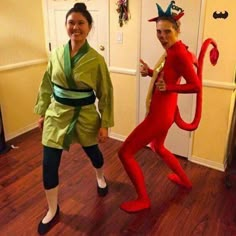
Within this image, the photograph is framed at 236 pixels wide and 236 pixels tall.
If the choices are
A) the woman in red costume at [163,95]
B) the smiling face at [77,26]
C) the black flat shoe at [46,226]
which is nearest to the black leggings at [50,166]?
the black flat shoe at [46,226]

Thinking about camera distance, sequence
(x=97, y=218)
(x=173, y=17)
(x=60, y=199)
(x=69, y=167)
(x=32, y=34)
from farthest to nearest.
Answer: (x=32, y=34) < (x=69, y=167) < (x=60, y=199) < (x=97, y=218) < (x=173, y=17)

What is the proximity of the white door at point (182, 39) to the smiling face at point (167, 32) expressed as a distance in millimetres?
660

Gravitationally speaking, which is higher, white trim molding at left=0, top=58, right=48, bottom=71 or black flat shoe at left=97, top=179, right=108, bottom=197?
white trim molding at left=0, top=58, right=48, bottom=71

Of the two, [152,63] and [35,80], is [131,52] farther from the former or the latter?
[35,80]

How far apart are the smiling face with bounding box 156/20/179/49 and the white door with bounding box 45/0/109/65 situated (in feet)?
3.85

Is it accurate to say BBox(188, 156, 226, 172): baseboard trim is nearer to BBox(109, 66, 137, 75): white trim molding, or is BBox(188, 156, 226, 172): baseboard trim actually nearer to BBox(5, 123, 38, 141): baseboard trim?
BBox(109, 66, 137, 75): white trim molding

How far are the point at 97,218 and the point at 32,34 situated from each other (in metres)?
2.21

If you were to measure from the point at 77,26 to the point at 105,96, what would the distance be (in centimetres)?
47

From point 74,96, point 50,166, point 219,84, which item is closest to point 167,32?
point 74,96

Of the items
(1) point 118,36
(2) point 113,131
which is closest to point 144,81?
(1) point 118,36

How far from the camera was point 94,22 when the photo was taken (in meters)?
2.87

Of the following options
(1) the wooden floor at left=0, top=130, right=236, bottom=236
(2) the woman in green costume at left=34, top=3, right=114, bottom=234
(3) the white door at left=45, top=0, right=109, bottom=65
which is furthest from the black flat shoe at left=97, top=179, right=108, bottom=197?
(3) the white door at left=45, top=0, right=109, bottom=65

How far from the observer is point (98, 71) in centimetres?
177

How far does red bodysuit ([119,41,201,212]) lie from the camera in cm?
173
